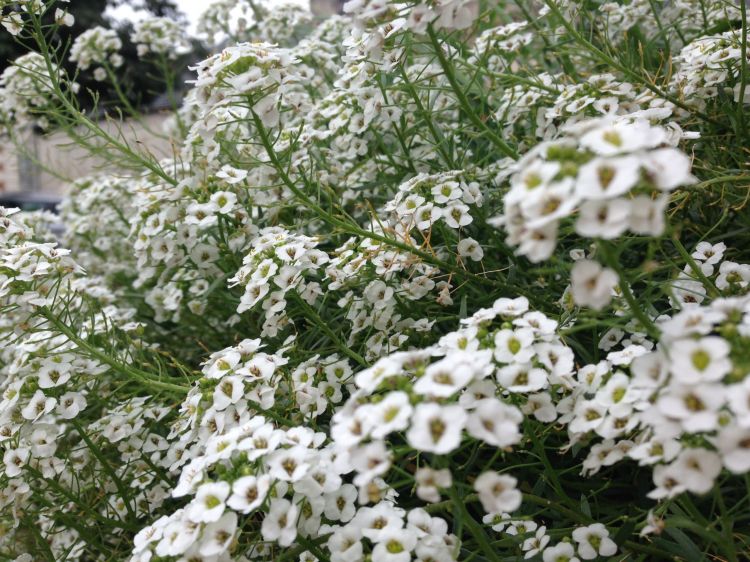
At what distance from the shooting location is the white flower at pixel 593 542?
1.29 m

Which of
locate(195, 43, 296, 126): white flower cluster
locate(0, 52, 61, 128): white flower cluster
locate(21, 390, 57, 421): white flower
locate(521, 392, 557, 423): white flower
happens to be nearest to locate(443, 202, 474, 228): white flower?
locate(195, 43, 296, 126): white flower cluster

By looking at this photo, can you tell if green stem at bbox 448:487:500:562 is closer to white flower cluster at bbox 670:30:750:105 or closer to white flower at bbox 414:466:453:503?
white flower at bbox 414:466:453:503

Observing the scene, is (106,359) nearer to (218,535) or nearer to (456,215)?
(218,535)

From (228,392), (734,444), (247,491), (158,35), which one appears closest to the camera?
(734,444)

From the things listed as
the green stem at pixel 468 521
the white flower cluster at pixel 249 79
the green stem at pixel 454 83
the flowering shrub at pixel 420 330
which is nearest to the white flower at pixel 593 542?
the flowering shrub at pixel 420 330

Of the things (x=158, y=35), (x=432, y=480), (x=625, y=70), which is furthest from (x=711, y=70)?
(x=158, y=35)

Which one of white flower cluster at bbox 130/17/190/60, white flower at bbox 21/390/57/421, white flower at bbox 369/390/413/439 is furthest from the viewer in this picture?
white flower cluster at bbox 130/17/190/60

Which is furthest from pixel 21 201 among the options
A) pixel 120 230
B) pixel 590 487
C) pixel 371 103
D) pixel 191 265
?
pixel 590 487

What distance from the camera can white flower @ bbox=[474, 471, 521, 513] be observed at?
101cm

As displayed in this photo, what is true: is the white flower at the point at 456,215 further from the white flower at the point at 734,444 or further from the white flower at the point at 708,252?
the white flower at the point at 734,444

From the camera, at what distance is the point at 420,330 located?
1.84 m

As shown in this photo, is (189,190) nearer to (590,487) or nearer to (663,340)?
(590,487)

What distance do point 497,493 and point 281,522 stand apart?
371mm

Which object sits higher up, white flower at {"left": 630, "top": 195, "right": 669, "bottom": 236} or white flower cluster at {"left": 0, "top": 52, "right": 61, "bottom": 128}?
white flower cluster at {"left": 0, "top": 52, "right": 61, "bottom": 128}
